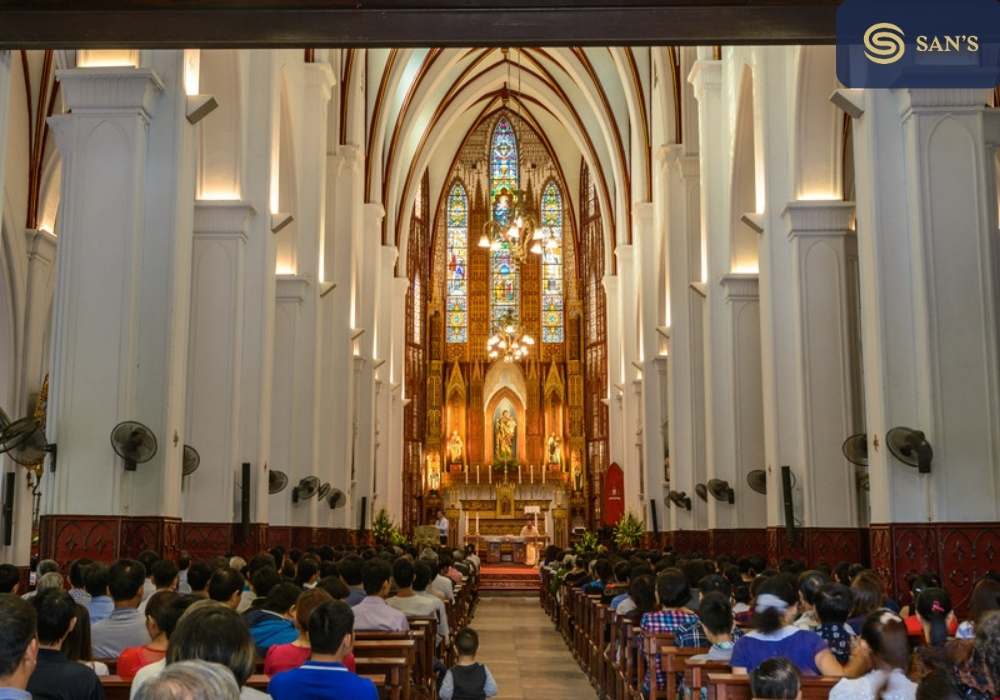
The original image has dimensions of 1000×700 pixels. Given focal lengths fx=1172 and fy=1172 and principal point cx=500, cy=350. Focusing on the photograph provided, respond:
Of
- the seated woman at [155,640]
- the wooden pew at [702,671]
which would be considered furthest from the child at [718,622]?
the seated woman at [155,640]

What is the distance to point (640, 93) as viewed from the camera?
1009 inches

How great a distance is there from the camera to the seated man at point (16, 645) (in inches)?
129

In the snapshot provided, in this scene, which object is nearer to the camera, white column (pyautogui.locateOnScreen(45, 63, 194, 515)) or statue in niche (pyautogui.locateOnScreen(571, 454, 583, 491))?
white column (pyautogui.locateOnScreen(45, 63, 194, 515))

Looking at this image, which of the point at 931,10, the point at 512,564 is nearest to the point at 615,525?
the point at 512,564

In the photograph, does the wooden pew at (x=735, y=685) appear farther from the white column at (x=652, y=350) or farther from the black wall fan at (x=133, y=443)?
the white column at (x=652, y=350)

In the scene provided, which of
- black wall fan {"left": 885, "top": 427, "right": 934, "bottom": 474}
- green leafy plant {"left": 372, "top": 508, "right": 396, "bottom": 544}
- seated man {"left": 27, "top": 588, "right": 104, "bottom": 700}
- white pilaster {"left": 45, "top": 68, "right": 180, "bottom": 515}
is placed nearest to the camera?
seated man {"left": 27, "top": 588, "right": 104, "bottom": 700}

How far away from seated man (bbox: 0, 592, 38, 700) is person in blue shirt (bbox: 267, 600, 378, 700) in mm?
1103

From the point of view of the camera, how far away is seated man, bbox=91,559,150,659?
605 cm

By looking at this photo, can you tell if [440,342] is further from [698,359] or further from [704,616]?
[704,616]

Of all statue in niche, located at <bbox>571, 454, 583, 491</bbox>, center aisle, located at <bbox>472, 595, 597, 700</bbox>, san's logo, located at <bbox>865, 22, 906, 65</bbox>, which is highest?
san's logo, located at <bbox>865, 22, 906, 65</bbox>

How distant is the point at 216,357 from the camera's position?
43.9 feet

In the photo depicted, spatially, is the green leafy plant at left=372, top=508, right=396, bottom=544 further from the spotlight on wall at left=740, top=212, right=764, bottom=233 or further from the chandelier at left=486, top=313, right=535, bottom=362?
the spotlight on wall at left=740, top=212, right=764, bottom=233

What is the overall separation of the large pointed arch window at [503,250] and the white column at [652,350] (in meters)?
11.8

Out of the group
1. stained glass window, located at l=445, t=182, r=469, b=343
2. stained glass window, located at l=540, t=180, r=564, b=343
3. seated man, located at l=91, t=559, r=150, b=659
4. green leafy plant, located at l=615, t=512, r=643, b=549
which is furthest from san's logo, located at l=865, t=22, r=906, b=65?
stained glass window, located at l=445, t=182, r=469, b=343
